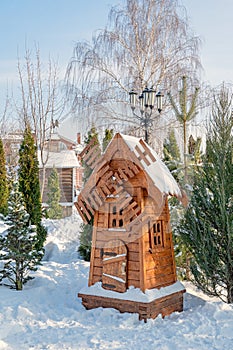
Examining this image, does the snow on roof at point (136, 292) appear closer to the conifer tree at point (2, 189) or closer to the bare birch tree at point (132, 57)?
the conifer tree at point (2, 189)

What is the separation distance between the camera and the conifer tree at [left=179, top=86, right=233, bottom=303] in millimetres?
6043

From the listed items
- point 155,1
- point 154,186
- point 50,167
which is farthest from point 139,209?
point 50,167

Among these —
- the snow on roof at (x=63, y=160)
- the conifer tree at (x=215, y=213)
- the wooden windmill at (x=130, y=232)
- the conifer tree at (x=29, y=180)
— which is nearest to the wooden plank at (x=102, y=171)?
the wooden windmill at (x=130, y=232)

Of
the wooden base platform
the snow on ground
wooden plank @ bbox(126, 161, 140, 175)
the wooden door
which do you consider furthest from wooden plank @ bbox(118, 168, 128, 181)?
the snow on ground

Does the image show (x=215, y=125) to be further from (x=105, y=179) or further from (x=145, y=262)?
(x=145, y=262)

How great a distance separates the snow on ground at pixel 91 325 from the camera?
15.5 feet

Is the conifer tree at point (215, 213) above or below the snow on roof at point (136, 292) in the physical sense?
above

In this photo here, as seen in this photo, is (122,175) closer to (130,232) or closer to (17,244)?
(130,232)

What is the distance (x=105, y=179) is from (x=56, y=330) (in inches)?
87.8

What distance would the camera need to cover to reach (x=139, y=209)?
575cm

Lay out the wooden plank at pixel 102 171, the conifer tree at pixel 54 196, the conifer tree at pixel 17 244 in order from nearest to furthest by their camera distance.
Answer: the wooden plank at pixel 102 171, the conifer tree at pixel 17 244, the conifer tree at pixel 54 196

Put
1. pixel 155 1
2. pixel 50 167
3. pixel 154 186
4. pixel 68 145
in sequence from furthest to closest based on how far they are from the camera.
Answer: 1. pixel 68 145
2. pixel 50 167
3. pixel 155 1
4. pixel 154 186

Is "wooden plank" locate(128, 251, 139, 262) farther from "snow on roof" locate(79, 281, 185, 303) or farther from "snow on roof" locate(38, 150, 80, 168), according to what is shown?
"snow on roof" locate(38, 150, 80, 168)

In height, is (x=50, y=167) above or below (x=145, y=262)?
above
